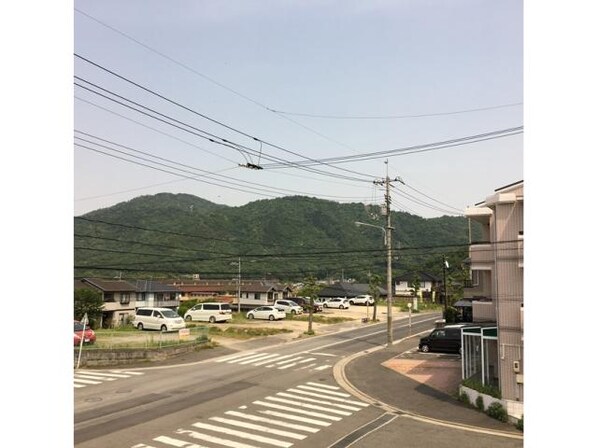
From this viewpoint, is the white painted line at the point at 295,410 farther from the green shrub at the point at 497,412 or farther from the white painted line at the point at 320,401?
the green shrub at the point at 497,412

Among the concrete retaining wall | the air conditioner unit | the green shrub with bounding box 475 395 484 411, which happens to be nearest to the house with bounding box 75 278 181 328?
the concrete retaining wall

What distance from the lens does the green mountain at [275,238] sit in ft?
313

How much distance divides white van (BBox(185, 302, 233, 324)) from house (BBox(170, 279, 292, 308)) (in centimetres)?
1519

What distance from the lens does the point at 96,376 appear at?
2483 cm

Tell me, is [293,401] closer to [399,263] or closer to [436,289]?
[436,289]

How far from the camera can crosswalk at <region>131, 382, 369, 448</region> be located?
14.8 meters

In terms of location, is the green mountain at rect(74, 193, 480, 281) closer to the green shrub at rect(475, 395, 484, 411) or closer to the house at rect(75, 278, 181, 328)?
the house at rect(75, 278, 181, 328)

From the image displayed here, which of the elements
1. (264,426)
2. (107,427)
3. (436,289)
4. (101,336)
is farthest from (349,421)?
(436,289)

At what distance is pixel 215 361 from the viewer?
29391 millimetres

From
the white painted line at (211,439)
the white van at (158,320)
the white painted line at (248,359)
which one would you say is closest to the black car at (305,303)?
the white van at (158,320)

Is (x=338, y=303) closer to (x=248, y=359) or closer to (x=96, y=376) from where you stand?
(x=248, y=359)

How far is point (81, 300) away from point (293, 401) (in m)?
30.2

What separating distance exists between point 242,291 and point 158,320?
28416mm
